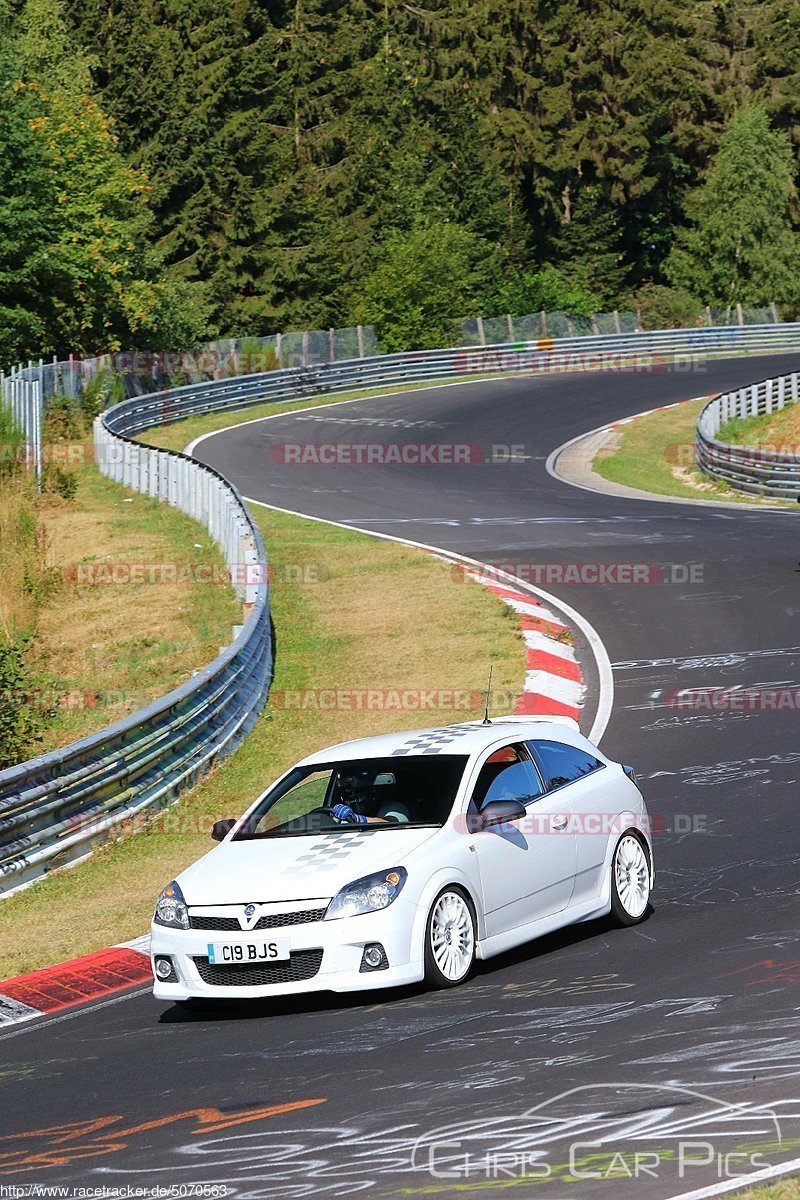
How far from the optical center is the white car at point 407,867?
29.9ft

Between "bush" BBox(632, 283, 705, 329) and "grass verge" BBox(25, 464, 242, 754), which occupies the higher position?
"bush" BBox(632, 283, 705, 329)

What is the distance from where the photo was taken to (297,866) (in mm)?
9438

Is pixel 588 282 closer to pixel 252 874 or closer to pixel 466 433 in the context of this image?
pixel 466 433

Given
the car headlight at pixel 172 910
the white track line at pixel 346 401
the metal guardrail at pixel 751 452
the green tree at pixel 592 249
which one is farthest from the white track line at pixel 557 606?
the green tree at pixel 592 249

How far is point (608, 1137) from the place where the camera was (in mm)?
6402

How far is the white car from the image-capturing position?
9.12 m

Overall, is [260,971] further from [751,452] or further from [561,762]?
[751,452]

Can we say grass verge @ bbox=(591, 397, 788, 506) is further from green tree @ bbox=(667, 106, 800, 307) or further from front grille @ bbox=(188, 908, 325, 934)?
green tree @ bbox=(667, 106, 800, 307)

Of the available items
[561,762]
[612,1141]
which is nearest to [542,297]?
[561,762]

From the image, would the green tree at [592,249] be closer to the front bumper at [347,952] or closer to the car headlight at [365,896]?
the car headlight at [365,896]

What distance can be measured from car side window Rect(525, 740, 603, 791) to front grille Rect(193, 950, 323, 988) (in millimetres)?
2210

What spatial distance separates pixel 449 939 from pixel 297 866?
0.93 metres

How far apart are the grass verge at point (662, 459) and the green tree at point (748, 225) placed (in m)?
40.7

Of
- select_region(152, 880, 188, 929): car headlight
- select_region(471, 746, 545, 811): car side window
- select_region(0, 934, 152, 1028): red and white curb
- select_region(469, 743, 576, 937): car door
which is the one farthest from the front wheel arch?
select_region(0, 934, 152, 1028): red and white curb
